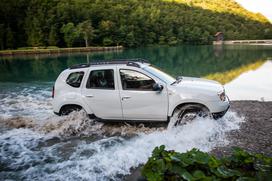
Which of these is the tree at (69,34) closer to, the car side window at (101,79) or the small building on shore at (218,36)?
the small building on shore at (218,36)

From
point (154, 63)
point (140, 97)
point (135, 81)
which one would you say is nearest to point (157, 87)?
point (140, 97)

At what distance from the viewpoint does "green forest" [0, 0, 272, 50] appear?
77.9 m

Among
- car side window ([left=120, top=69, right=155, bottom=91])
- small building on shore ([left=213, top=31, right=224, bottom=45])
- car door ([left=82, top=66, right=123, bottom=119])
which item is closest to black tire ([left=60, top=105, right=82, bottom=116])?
car door ([left=82, top=66, right=123, bottom=119])

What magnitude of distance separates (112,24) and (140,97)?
271 feet

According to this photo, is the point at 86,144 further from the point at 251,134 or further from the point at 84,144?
the point at 251,134

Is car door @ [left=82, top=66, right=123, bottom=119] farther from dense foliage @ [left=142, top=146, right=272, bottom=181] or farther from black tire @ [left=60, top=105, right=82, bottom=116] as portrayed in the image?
dense foliage @ [left=142, top=146, right=272, bottom=181]

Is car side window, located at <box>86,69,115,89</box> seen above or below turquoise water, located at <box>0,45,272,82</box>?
above

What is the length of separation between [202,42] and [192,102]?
108093 millimetres

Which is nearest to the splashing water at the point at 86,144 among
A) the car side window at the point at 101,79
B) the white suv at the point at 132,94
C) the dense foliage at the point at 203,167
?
the white suv at the point at 132,94

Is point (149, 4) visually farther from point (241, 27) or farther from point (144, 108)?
point (144, 108)

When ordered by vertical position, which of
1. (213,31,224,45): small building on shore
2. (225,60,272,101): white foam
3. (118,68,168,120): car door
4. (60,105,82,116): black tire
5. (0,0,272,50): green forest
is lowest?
(225,60,272,101): white foam

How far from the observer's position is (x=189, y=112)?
6918 millimetres

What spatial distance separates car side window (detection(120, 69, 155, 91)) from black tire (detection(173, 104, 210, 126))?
3.14 feet

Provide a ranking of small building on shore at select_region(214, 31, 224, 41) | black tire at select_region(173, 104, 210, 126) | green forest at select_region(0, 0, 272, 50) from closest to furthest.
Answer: black tire at select_region(173, 104, 210, 126) → green forest at select_region(0, 0, 272, 50) → small building on shore at select_region(214, 31, 224, 41)
